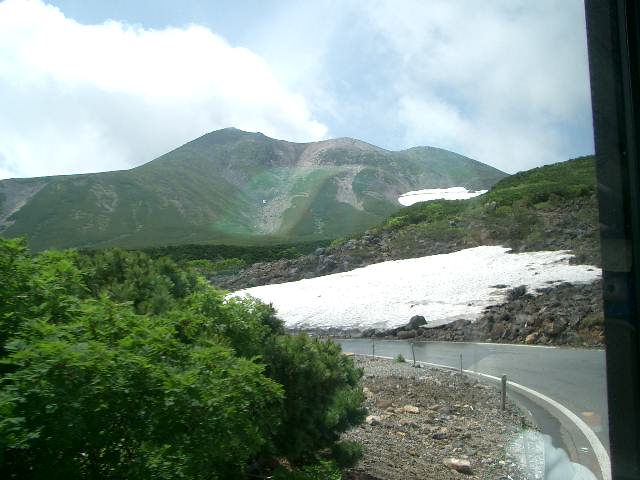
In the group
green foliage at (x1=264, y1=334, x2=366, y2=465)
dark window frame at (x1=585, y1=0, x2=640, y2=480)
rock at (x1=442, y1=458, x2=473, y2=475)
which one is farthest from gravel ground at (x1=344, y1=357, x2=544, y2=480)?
dark window frame at (x1=585, y1=0, x2=640, y2=480)

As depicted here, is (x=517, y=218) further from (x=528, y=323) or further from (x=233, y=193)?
(x=233, y=193)

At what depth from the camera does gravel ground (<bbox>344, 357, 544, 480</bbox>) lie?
5988 mm

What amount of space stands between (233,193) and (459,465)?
153ft

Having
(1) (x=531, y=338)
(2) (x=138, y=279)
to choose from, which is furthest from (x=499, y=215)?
(2) (x=138, y=279)

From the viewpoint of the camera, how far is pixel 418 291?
738 inches

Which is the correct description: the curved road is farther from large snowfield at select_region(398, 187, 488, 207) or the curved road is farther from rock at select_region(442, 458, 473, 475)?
large snowfield at select_region(398, 187, 488, 207)

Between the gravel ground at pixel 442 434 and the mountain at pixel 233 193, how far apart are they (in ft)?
12.5

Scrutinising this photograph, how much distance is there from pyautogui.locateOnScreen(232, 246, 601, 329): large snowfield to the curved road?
110cm

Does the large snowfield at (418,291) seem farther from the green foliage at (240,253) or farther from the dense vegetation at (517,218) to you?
the green foliage at (240,253)

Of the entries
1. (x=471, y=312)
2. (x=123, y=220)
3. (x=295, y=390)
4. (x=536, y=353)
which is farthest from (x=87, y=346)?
(x=123, y=220)

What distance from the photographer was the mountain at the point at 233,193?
18.4 m

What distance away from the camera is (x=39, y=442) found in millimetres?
2607

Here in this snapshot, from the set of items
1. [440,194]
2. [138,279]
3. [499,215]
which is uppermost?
[440,194]

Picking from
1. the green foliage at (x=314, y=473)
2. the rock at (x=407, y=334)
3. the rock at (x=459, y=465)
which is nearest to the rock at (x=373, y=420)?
the rock at (x=459, y=465)
